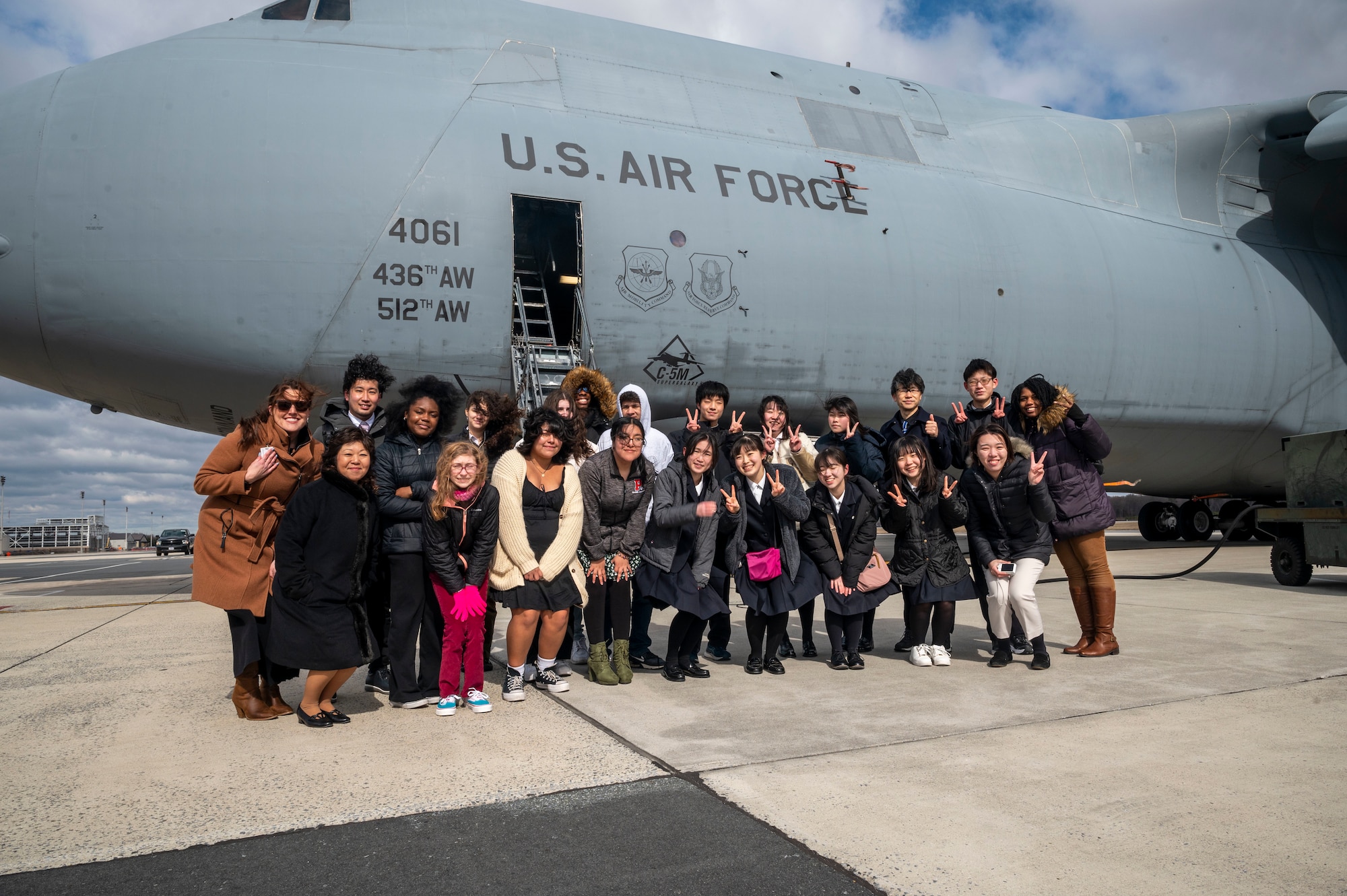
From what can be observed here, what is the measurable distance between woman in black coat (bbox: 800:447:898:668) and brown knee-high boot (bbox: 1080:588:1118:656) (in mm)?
1281

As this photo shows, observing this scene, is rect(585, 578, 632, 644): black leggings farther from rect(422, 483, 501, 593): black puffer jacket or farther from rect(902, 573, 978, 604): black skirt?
rect(902, 573, 978, 604): black skirt

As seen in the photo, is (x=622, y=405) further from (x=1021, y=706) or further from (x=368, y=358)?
(x=1021, y=706)

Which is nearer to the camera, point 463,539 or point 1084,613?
point 463,539

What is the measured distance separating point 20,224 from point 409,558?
5.33 metres

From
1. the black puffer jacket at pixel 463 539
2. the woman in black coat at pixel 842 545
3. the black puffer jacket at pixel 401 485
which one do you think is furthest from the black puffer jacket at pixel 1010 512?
the black puffer jacket at pixel 401 485

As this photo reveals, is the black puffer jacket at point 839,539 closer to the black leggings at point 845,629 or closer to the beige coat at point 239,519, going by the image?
the black leggings at point 845,629

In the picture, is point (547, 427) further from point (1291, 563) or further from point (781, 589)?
point (1291, 563)

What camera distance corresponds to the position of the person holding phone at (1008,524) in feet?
17.2

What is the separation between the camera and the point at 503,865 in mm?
2459

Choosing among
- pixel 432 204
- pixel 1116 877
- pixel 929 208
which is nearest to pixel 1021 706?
pixel 1116 877

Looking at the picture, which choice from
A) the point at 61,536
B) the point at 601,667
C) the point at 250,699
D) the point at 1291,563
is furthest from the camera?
the point at 61,536

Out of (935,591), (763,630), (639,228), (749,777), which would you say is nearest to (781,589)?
(763,630)

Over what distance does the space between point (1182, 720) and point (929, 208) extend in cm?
719

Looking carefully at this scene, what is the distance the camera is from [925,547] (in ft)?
18.0
